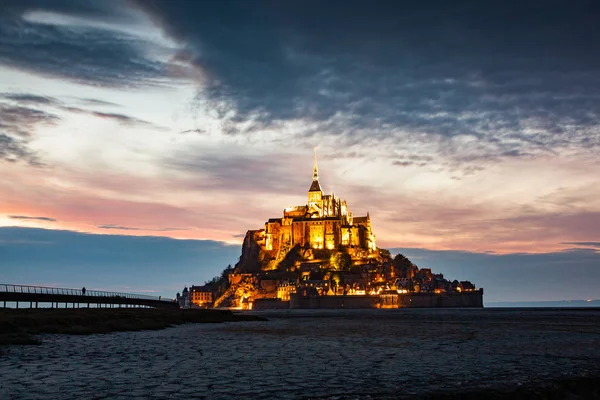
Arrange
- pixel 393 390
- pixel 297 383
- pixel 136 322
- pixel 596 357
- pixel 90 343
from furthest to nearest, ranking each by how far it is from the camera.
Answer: pixel 136 322, pixel 90 343, pixel 596 357, pixel 297 383, pixel 393 390

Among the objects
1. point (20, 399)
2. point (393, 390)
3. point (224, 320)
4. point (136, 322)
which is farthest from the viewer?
point (224, 320)

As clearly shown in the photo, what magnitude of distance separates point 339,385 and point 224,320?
62.8 m

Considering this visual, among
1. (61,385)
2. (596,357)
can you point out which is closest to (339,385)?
(61,385)

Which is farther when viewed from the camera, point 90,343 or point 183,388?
point 90,343

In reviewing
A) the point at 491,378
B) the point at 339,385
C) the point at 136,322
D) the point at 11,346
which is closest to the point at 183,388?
the point at 339,385

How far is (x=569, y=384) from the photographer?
1905 centimetres

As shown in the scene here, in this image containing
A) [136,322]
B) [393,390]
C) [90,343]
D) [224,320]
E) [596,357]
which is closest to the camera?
[393,390]

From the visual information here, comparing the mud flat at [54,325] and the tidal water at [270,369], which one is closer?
the tidal water at [270,369]

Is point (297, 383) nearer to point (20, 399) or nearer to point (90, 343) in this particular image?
point (20, 399)

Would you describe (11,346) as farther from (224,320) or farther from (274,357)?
(224,320)

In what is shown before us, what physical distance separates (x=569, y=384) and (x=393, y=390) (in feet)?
18.9

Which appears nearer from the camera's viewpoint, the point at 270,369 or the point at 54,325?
the point at 270,369

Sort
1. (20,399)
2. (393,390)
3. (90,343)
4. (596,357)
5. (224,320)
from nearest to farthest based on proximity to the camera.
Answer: (20,399) → (393,390) → (596,357) → (90,343) → (224,320)

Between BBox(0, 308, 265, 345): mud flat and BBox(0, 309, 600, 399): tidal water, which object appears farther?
BBox(0, 308, 265, 345): mud flat
